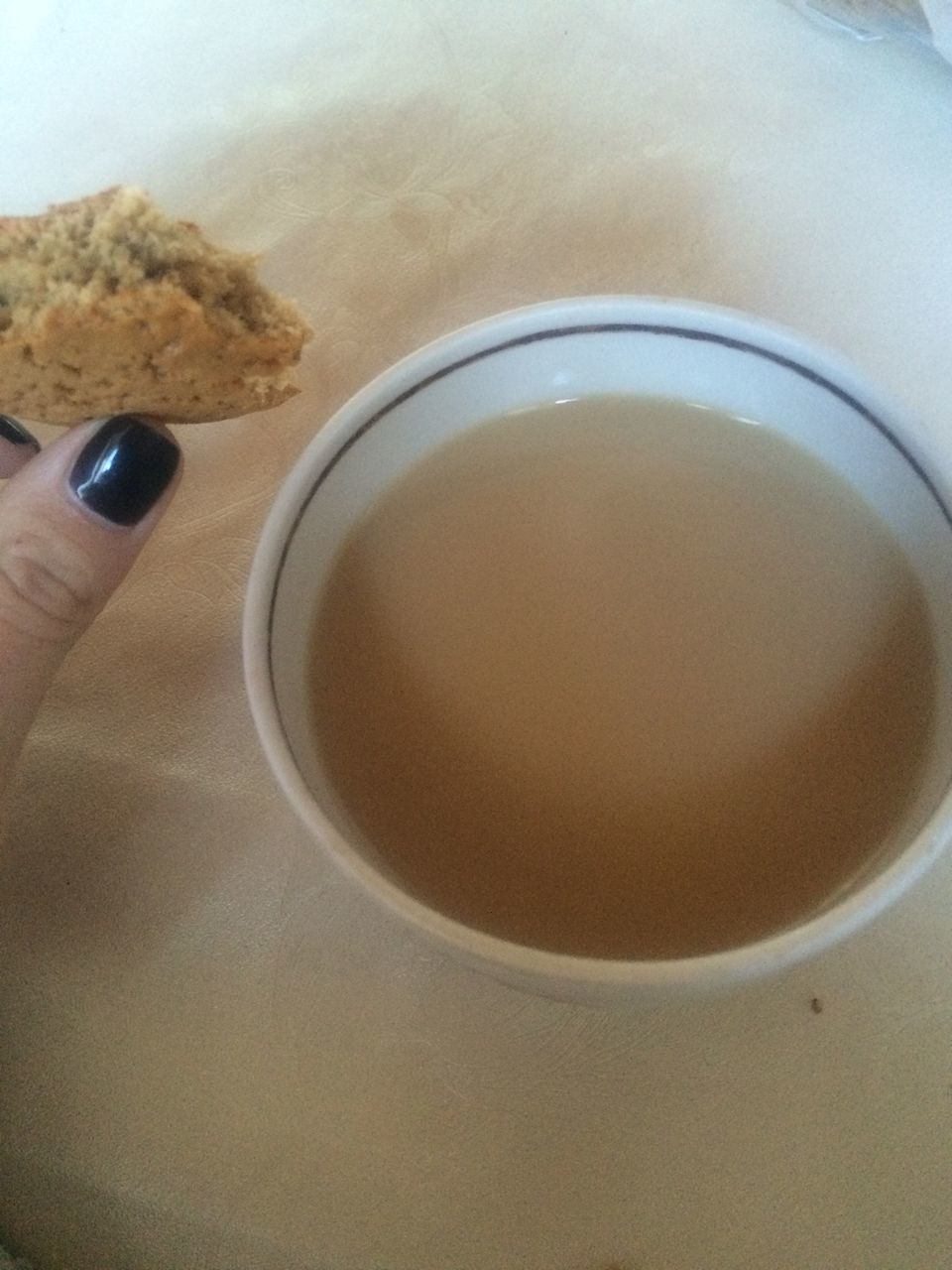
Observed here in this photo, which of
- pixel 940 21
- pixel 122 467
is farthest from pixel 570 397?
pixel 940 21

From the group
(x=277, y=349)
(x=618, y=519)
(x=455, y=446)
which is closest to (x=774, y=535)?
(x=618, y=519)

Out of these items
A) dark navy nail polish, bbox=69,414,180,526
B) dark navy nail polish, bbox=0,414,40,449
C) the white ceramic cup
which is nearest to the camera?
the white ceramic cup

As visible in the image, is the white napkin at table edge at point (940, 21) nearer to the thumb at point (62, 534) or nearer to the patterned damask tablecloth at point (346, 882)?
the patterned damask tablecloth at point (346, 882)

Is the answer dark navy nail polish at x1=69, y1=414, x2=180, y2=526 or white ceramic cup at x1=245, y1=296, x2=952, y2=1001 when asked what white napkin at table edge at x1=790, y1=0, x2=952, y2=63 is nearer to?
white ceramic cup at x1=245, y1=296, x2=952, y2=1001

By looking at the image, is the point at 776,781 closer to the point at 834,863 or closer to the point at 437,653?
the point at 834,863

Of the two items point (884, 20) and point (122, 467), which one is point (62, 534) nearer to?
point (122, 467)

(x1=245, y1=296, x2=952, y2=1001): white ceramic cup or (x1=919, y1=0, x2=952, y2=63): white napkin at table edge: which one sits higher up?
(x1=919, y1=0, x2=952, y2=63): white napkin at table edge

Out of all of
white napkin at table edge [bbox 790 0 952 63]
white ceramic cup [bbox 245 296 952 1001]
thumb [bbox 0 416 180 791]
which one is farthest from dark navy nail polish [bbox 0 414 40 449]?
white napkin at table edge [bbox 790 0 952 63]
